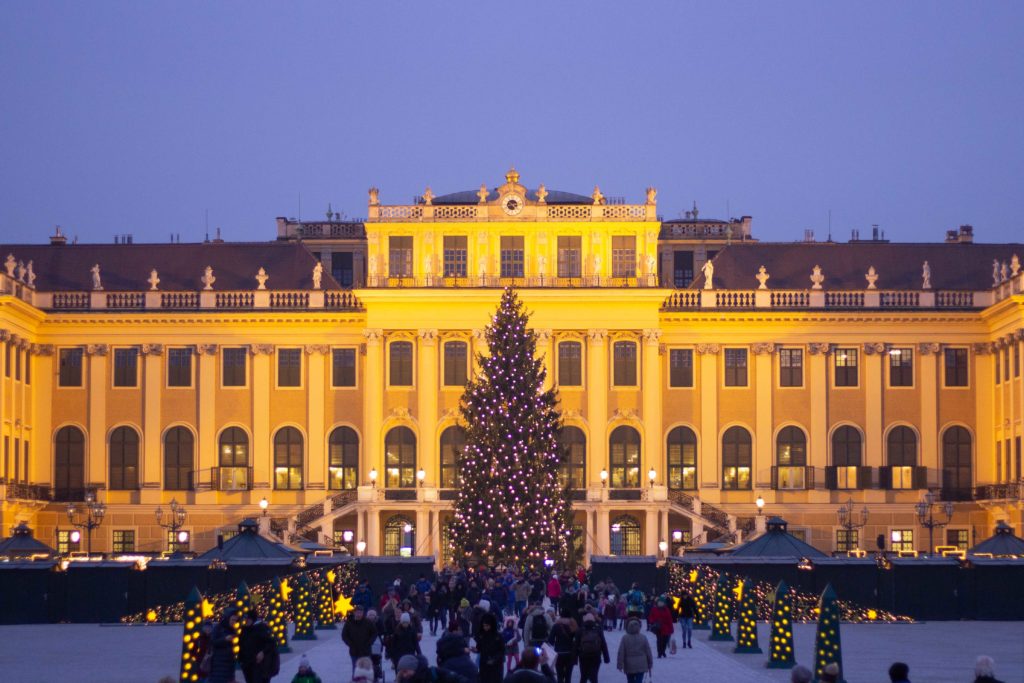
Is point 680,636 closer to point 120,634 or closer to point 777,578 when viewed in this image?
point 777,578

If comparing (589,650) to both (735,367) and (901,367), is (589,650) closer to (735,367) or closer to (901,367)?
(735,367)

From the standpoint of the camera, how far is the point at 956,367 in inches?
3339

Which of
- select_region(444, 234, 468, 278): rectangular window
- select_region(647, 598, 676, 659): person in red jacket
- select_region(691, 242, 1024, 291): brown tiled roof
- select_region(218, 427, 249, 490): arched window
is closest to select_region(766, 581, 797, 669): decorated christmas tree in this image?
select_region(647, 598, 676, 659): person in red jacket

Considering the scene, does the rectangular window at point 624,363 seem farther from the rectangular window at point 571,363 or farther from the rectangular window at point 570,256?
the rectangular window at point 570,256

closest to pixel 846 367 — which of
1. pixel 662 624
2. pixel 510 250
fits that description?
pixel 510 250

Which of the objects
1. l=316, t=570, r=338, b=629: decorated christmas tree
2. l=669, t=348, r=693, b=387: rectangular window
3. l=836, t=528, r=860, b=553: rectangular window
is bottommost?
l=836, t=528, r=860, b=553: rectangular window

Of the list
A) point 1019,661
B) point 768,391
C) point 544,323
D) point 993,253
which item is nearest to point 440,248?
point 544,323

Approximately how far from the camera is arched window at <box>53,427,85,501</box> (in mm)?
84625

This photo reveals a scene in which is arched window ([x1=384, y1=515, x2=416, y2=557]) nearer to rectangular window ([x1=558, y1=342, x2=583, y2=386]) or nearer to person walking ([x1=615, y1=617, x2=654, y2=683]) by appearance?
rectangular window ([x1=558, y1=342, x2=583, y2=386])

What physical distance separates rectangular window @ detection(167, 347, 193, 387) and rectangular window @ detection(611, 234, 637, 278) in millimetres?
17672

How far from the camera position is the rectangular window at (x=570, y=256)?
83500 mm

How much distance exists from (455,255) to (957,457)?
21.8 m

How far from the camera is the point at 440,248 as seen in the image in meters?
Answer: 83.5

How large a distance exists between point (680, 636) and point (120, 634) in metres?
12.5
